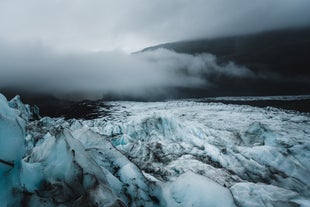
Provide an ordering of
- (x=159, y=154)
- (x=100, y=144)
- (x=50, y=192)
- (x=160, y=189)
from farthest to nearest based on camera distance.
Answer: (x=159, y=154)
(x=100, y=144)
(x=160, y=189)
(x=50, y=192)

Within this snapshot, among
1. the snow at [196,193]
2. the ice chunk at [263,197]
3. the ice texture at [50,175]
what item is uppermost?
the ice texture at [50,175]

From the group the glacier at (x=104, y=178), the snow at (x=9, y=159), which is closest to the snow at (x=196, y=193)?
the glacier at (x=104, y=178)

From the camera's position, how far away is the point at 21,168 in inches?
195

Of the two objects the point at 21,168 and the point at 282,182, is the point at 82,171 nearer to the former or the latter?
the point at 21,168

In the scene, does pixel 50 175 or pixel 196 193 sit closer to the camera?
pixel 50 175

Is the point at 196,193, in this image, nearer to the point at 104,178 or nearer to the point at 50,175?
the point at 104,178

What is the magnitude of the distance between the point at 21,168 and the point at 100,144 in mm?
2980

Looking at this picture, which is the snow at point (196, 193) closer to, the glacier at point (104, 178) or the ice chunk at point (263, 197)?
the glacier at point (104, 178)

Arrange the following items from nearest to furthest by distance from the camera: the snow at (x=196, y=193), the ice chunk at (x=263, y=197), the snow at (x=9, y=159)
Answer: the snow at (x=9, y=159)
the snow at (x=196, y=193)
the ice chunk at (x=263, y=197)

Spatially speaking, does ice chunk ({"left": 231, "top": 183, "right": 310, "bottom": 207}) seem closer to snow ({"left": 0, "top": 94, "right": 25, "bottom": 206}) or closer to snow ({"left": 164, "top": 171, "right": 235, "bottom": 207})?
snow ({"left": 164, "top": 171, "right": 235, "bottom": 207})

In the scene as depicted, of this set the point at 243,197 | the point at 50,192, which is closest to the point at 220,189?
the point at 243,197

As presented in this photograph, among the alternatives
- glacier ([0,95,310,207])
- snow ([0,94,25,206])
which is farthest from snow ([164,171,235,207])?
snow ([0,94,25,206])

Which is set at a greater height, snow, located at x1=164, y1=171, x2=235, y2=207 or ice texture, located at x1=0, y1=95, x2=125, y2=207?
ice texture, located at x1=0, y1=95, x2=125, y2=207

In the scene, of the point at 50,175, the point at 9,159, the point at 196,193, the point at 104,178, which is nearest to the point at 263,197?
the point at 196,193
